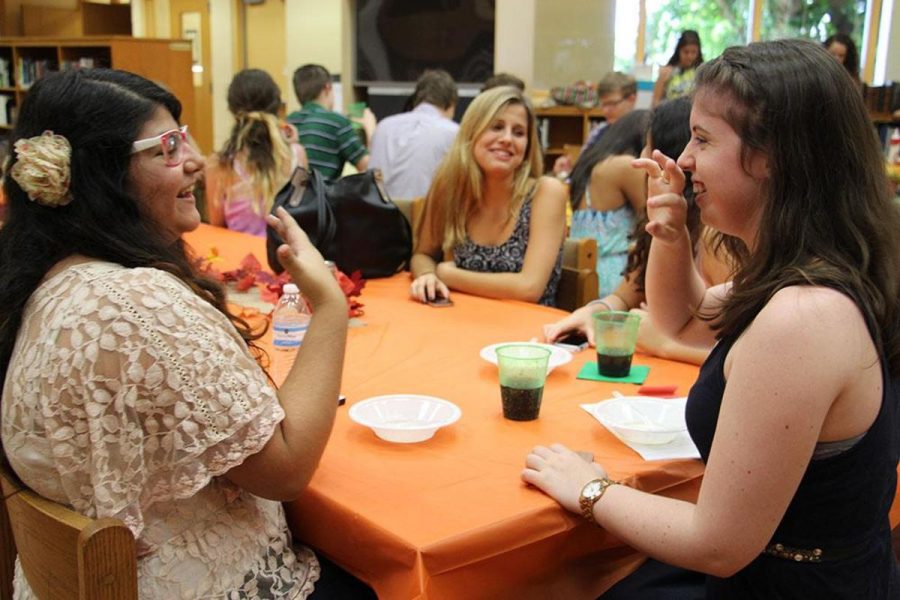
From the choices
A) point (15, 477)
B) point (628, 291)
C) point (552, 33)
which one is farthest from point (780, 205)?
point (552, 33)

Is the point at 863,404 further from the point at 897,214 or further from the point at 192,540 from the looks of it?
the point at 192,540

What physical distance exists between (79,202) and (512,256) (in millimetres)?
1797

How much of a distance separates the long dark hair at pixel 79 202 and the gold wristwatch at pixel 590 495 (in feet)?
2.17

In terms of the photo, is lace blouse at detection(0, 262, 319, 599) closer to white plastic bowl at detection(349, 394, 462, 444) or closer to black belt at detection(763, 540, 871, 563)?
white plastic bowl at detection(349, 394, 462, 444)

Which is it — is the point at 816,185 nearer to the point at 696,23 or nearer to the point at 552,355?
the point at 552,355

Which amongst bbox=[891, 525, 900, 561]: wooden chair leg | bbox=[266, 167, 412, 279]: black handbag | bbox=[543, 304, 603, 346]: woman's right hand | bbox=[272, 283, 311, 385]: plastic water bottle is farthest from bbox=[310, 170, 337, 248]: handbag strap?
bbox=[891, 525, 900, 561]: wooden chair leg

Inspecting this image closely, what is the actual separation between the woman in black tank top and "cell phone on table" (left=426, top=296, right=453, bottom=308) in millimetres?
1382

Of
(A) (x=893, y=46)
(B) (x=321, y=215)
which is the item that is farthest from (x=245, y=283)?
(A) (x=893, y=46)

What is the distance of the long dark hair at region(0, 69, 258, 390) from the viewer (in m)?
1.23

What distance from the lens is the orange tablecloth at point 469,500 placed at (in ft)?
3.94

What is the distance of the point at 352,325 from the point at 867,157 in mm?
1483

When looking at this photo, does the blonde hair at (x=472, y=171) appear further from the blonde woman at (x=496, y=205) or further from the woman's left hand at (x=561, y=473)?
the woman's left hand at (x=561, y=473)

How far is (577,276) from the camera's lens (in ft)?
9.57

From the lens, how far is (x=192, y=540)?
4.02ft
